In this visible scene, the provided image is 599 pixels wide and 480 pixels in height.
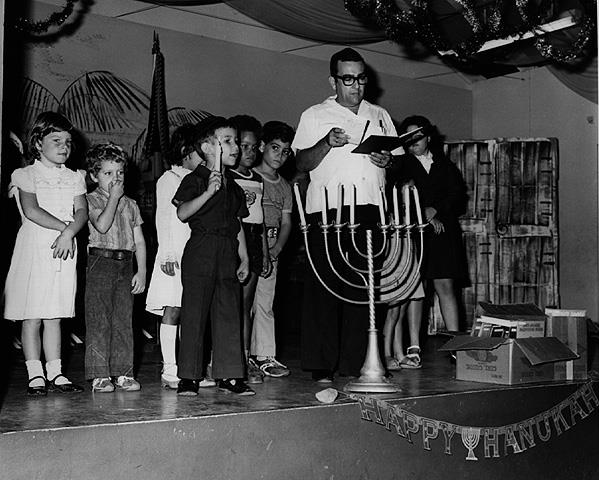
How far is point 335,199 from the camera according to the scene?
374cm

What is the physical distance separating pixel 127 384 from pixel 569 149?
5.69 meters

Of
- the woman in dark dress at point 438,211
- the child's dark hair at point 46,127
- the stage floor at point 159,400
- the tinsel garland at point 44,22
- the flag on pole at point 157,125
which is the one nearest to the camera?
the stage floor at point 159,400

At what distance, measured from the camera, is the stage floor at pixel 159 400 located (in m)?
2.81

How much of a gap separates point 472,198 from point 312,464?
4.48 meters

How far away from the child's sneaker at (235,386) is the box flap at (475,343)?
87 centimetres

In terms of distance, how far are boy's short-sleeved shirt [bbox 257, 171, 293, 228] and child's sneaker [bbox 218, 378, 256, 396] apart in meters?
1.03

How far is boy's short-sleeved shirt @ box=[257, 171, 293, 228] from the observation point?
13.8 ft

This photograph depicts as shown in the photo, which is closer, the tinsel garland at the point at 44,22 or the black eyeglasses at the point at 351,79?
the black eyeglasses at the point at 351,79

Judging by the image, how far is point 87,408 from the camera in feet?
9.94

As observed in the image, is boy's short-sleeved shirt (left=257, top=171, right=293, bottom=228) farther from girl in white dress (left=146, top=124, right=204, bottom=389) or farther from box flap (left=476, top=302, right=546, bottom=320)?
box flap (left=476, top=302, right=546, bottom=320)

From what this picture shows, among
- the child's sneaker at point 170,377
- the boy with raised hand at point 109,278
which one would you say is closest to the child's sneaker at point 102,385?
the boy with raised hand at point 109,278

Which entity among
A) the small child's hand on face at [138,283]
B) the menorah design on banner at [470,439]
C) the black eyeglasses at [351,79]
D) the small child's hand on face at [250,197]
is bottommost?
the menorah design on banner at [470,439]

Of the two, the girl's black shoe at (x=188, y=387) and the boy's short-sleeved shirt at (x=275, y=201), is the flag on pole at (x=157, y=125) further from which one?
the girl's black shoe at (x=188, y=387)

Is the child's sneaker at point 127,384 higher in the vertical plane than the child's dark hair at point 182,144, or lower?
lower
